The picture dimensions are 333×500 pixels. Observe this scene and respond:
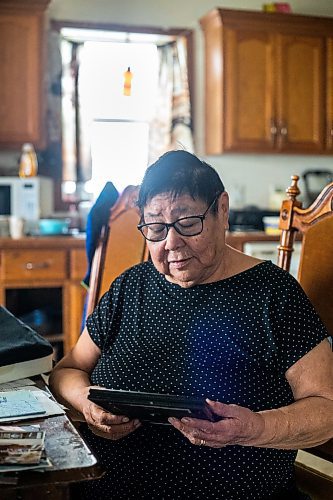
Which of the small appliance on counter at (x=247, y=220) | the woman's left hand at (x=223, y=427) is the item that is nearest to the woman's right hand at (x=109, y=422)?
the woman's left hand at (x=223, y=427)

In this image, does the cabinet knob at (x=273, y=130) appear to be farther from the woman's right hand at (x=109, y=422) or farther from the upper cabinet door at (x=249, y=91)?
the woman's right hand at (x=109, y=422)

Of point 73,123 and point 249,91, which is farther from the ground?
point 249,91

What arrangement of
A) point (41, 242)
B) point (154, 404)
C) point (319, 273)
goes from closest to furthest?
point (154, 404) → point (319, 273) → point (41, 242)

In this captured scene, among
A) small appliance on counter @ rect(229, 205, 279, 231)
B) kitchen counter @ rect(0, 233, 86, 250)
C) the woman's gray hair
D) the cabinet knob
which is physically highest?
the cabinet knob

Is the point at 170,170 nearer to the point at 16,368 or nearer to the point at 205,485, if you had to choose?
the point at 16,368

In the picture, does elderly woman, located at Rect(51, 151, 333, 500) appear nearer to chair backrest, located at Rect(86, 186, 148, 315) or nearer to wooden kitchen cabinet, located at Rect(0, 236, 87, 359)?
chair backrest, located at Rect(86, 186, 148, 315)

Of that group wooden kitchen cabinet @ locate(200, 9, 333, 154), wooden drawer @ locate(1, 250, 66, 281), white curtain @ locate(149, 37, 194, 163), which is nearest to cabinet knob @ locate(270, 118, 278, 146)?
wooden kitchen cabinet @ locate(200, 9, 333, 154)

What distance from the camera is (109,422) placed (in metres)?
1.34

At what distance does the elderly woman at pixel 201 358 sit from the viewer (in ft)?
4.60

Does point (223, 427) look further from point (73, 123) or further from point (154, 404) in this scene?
point (73, 123)

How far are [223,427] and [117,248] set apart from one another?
108 centimetres

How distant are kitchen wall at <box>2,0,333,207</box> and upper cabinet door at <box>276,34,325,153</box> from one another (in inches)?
10.4

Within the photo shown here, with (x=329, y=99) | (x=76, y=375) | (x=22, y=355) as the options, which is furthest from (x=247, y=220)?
(x=22, y=355)

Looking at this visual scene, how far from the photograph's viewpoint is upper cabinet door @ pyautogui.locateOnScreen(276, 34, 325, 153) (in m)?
4.60
